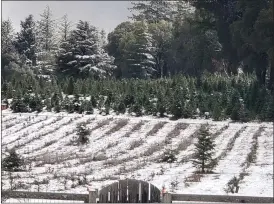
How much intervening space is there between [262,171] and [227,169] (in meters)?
0.67

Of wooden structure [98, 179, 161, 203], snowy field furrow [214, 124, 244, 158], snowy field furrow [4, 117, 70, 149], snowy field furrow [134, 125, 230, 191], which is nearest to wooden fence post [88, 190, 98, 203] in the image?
wooden structure [98, 179, 161, 203]

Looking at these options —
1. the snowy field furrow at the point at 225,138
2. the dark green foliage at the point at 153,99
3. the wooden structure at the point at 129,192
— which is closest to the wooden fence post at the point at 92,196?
the wooden structure at the point at 129,192

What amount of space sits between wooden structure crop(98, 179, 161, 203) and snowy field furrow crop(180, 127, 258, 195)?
0.60m

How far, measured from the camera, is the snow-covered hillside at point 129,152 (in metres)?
8.70

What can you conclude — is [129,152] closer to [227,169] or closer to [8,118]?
[227,169]

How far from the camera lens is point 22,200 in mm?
7625

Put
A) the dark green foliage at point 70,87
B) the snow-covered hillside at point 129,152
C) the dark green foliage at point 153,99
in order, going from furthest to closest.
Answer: the dark green foliage at point 153,99 < the dark green foliage at point 70,87 < the snow-covered hillside at point 129,152

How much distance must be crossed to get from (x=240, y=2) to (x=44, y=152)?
27.2 ft

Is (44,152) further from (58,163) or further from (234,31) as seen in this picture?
(234,31)

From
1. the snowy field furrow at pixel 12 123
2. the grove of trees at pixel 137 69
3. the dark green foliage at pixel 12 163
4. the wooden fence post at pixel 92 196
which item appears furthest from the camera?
the snowy field furrow at pixel 12 123

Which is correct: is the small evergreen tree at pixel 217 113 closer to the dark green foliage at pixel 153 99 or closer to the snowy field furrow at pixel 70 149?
the dark green foliage at pixel 153 99

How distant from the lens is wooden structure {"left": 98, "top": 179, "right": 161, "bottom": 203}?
7.90 m

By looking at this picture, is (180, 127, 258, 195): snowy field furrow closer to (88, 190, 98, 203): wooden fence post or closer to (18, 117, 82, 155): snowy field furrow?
(88, 190, 98, 203): wooden fence post

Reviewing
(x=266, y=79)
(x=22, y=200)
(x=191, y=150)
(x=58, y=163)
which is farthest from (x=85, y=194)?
(x=266, y=79)
